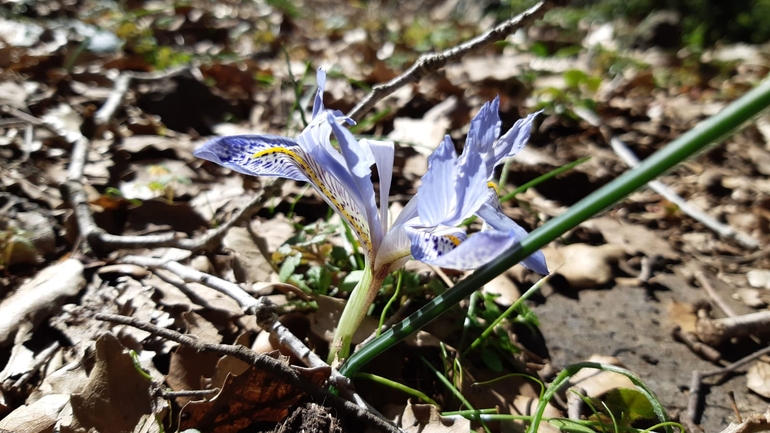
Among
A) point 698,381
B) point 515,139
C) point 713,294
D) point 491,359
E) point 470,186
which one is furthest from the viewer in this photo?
point 713,294

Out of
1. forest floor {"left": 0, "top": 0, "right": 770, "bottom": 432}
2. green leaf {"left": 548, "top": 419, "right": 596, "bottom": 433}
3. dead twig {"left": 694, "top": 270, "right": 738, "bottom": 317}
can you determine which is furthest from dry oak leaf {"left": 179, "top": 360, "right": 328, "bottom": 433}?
dead twig {"left": 694, "top": 270, "right": 738, "bottom": 317}

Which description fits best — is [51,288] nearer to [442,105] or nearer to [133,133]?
[133,133]

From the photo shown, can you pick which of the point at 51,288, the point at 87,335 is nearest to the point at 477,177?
the point at 87,335

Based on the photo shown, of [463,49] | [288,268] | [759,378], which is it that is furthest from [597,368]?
[463,49]

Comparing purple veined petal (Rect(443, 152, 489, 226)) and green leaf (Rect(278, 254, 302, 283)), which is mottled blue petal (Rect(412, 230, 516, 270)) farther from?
green leaf (Rect(278, 254, 302, 283))

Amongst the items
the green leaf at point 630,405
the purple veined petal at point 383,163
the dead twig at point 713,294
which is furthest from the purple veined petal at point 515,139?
the dead twig at point 713,294

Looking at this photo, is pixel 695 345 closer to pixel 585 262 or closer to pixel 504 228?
pixel 585 262
